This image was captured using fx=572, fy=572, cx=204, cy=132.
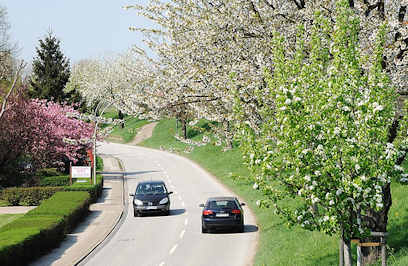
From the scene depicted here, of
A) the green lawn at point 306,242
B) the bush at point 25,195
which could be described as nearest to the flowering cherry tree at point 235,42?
the green lawn at point 306,242

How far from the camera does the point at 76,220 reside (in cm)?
2819

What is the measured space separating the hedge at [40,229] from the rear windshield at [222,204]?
635cm

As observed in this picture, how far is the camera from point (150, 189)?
103 ft

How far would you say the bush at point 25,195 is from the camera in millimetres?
37653

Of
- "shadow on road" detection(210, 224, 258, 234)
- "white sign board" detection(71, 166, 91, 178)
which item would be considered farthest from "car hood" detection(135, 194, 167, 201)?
→ "white sign board" detection(71, 166, 91, 178)

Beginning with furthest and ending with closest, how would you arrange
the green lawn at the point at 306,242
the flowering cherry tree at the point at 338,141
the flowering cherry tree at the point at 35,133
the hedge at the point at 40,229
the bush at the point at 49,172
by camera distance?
the bush at the point at 49,172, the flowering cherry tree at the point at 35,133, the hedge at the point at 40,229, the green lawn at the point at 306,242, the flowering cherry tree at the point at 338,141

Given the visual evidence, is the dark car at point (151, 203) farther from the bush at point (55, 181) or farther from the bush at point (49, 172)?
the bush at point (49, 172)

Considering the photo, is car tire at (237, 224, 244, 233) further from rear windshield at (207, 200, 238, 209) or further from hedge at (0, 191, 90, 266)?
hedge at (0, 191, 90, 266)

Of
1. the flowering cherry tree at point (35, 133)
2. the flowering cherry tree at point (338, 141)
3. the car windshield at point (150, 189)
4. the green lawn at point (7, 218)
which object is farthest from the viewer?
the flowering cherry tree at point (35, 133)

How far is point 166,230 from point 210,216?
280 cm

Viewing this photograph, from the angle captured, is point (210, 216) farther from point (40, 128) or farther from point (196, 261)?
point (40, 128)

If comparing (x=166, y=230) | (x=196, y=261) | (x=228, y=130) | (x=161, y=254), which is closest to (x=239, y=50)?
(x=228, y=130)

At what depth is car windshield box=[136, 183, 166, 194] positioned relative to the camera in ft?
102

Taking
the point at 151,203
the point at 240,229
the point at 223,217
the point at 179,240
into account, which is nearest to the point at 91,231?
the point at 151,203
